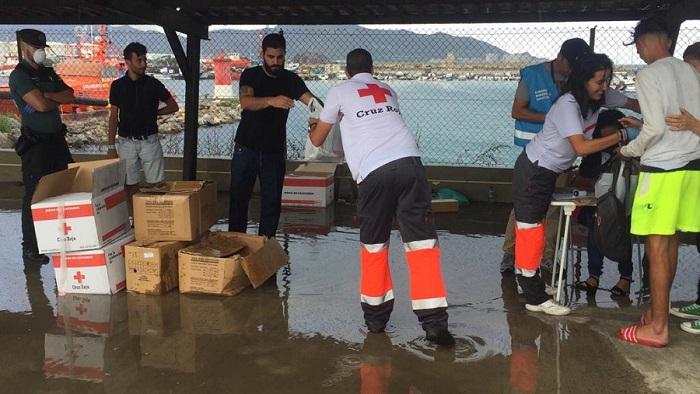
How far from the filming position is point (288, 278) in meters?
5.06

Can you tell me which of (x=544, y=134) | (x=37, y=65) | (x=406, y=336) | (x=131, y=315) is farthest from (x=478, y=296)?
(x=37, y=65)

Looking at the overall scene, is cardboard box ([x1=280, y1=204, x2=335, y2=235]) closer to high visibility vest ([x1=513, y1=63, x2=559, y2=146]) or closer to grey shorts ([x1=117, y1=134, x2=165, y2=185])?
grey shorts ([x1=117, y1=134, x2=165, y2=185])

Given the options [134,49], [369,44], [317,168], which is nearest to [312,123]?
[134,49]

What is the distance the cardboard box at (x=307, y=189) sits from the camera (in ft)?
24.9

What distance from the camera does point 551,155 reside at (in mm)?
4059

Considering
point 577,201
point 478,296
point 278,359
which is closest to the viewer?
point 278,359

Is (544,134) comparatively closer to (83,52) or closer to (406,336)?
(406,336)

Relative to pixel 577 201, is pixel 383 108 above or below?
above

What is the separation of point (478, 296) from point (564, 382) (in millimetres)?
1386

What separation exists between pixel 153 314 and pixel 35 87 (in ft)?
7.17

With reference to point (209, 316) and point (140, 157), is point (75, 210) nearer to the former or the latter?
point (209, 316)

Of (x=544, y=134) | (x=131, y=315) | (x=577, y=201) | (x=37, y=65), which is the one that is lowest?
(x=131, y=315)

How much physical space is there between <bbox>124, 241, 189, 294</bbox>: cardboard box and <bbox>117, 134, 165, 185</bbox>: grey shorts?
157 centimetres

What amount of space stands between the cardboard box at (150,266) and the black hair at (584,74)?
2.98 metres
